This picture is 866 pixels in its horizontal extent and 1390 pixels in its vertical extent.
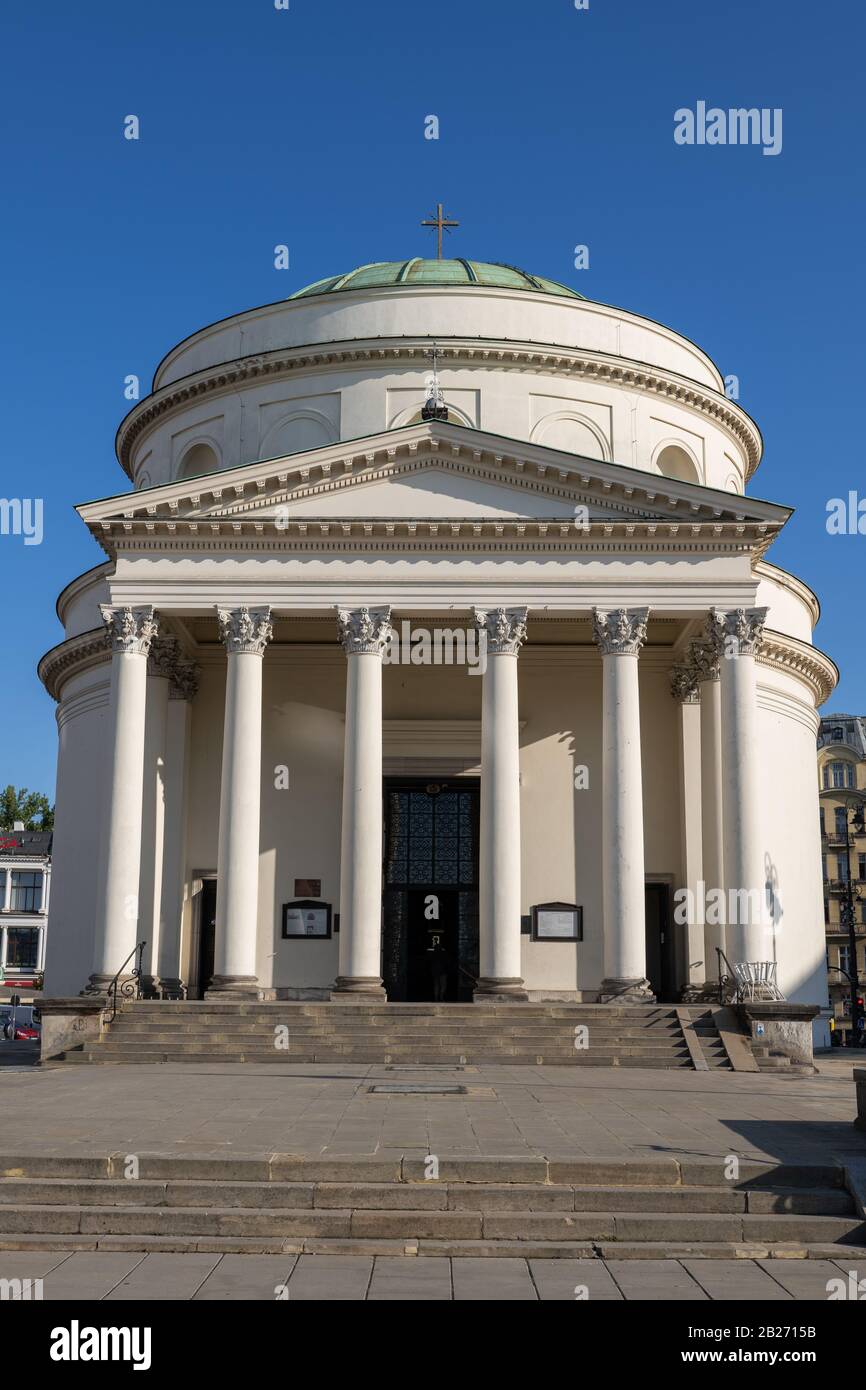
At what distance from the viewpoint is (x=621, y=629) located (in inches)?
1168

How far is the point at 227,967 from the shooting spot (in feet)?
93.4

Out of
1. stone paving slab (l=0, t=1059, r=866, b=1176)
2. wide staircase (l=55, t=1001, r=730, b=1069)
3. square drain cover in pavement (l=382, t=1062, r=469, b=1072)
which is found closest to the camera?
stone paving slab (l=0, t=1059, r=866, b=1176)

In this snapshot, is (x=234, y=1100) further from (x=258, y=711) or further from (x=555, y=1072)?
(x=258, y=711)

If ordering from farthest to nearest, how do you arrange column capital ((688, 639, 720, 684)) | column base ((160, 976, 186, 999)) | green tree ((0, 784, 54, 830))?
green tree ((0, 784, 54, 830)), column base ((160, 976, 186, 999)), column capital ((688, 639, 720, 684))

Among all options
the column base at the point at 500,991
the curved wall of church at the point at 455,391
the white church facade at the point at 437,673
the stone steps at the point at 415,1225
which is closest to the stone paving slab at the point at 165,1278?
the stone steps at the point at 415,1225

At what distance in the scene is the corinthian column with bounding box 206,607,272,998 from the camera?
28.5 metres

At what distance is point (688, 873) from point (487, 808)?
674 cm

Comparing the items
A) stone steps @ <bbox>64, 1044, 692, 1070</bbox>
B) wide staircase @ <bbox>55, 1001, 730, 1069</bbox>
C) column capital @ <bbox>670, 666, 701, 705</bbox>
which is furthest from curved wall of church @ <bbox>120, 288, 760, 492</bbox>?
stone steps @ <bbox>64, 1044, 692, 1070</bbox>

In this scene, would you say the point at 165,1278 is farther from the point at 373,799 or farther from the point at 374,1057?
the point at 373,799

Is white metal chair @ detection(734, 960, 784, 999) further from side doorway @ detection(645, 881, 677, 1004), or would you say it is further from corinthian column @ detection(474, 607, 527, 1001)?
side doorway @ detection(645, 881, 677, 1004)

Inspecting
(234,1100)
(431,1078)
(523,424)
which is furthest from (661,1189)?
(523,424)

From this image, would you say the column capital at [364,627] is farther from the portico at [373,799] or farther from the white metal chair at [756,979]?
the white metal chair at [756,979]

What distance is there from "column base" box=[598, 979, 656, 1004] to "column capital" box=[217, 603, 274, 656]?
33.0 feet

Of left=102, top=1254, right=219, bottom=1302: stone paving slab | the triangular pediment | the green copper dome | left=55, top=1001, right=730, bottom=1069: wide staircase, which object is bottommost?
left=102, top=1254, right=219, bottom=1302: stone paving slab
